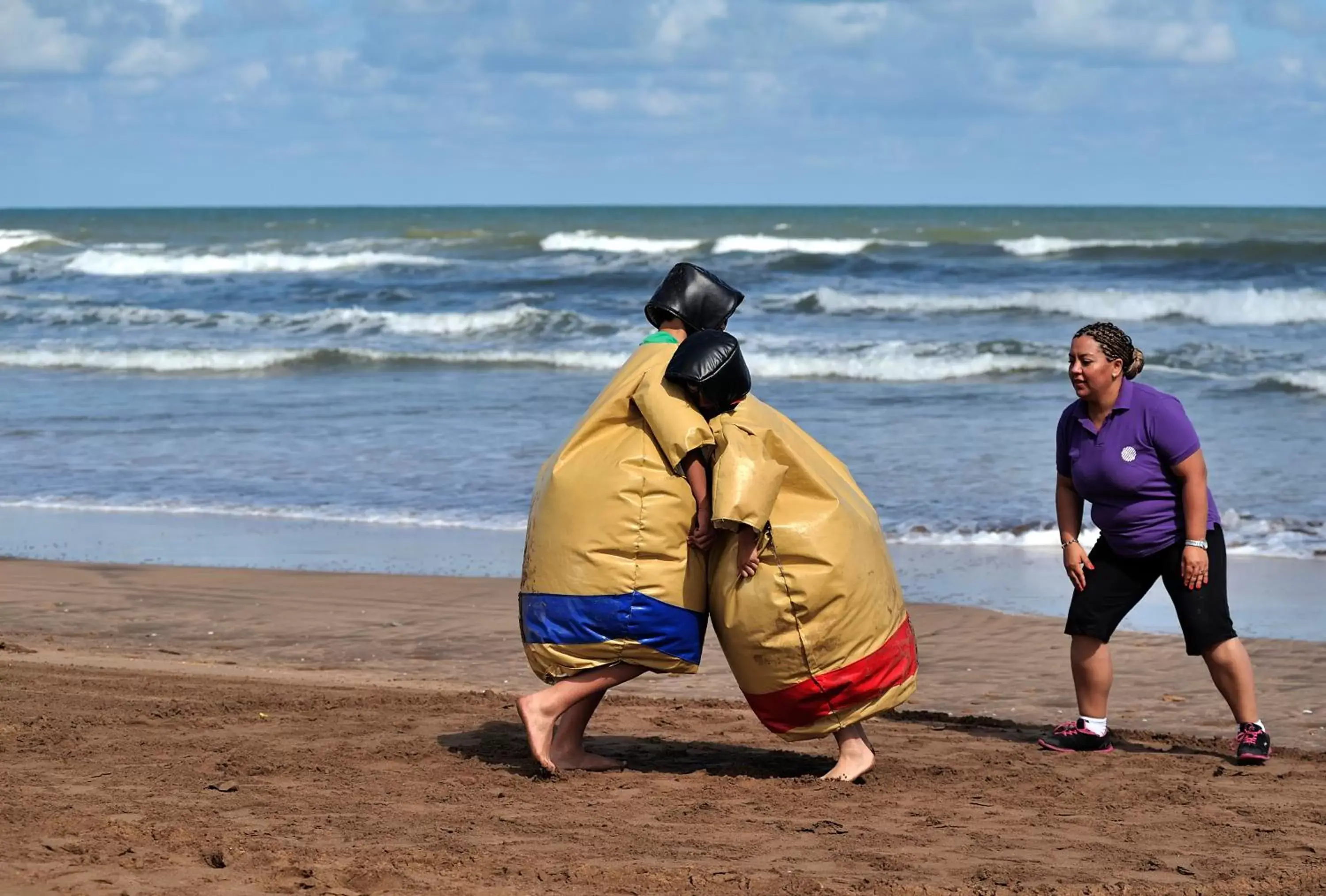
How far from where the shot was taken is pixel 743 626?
179 inches

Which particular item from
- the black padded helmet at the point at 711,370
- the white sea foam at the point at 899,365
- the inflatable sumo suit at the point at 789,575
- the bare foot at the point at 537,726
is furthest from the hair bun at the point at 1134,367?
the white sea foam at the point at 899,365

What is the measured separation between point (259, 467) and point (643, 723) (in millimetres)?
7138

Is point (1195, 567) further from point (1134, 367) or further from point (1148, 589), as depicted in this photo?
point (1134, 367)

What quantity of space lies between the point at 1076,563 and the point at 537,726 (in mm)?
1922

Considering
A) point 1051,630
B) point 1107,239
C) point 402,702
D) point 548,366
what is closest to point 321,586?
point 402,702

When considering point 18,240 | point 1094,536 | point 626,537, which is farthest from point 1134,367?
point 18,240

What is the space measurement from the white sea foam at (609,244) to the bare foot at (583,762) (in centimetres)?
3992

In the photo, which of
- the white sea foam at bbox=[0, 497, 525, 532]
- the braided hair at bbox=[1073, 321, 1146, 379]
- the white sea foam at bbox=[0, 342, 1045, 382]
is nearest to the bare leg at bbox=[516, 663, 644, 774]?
the braided hair at bbox=[1073, 321, 1146, 379]

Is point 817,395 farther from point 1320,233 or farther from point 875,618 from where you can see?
point 1320,233

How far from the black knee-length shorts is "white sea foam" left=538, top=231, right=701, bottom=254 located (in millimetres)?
39483

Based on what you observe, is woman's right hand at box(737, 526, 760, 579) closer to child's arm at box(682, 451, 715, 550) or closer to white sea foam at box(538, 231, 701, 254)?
child's arm at box(682, 451, 715, 550)

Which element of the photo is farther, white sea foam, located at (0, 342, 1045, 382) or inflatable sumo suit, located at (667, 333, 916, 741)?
white sea foam, located at (0, 342, 1045, 382)

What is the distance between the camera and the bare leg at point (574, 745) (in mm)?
4941

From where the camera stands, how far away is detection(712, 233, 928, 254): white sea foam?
44.4m
